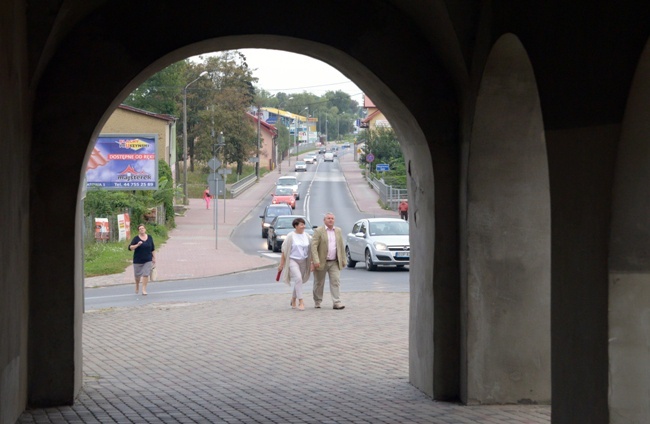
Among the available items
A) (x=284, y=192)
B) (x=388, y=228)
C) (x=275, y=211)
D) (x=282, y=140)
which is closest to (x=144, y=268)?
(x=388, y=228)

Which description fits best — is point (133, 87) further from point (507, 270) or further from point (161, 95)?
point (161, 95)

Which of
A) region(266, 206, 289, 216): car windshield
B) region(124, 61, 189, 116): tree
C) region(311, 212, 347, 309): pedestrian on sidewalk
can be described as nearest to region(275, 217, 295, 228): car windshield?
region(266, 206, 289, 216): car windshield

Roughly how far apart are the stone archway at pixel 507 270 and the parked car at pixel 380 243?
18.4 metres

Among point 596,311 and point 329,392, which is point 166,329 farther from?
point 596,311

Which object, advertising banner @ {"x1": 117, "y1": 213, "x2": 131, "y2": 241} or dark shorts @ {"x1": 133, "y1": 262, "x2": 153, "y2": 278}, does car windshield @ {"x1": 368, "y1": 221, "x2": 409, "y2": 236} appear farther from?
advertising banner @ {"x1": 117, "y1": 213, "x2": 131, "y2": 241}

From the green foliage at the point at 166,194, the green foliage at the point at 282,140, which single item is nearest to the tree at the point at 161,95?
the green foliage at the point at 166,194

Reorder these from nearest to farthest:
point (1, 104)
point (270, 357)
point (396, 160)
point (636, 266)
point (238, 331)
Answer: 1. point (636, 266)
2. point (1, 104)
3. point (270, 357)
4. point (238, 331)
5. point (396, 160)

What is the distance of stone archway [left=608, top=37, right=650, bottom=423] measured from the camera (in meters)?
5.56

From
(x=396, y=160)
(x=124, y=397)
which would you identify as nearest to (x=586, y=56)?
(x=124, y=397)

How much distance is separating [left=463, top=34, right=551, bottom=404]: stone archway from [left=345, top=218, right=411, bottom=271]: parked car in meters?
18.4

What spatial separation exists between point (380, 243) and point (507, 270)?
62.9ft

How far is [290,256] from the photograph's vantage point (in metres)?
18.6

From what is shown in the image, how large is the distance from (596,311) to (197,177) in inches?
3104

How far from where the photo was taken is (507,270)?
9406mm
